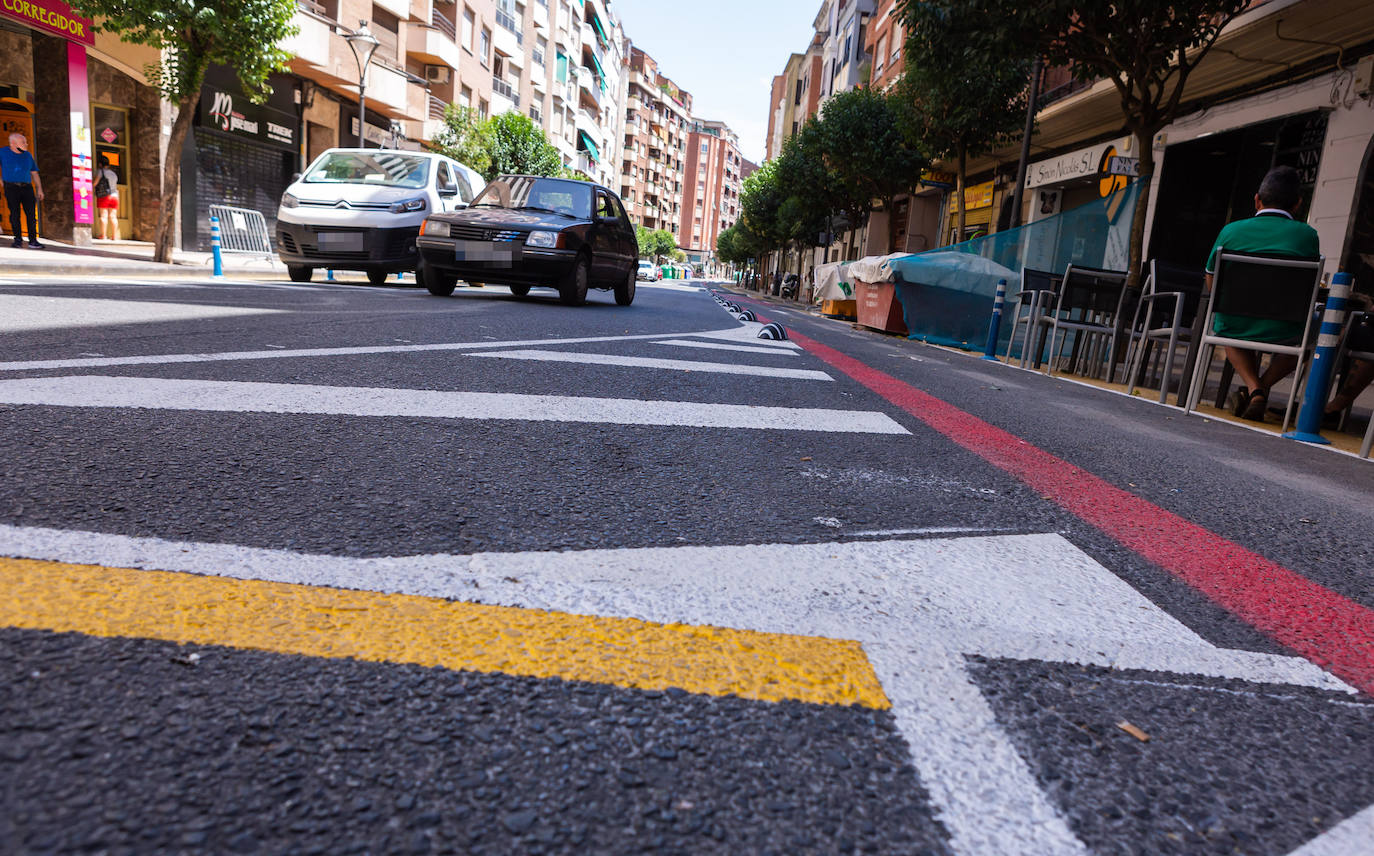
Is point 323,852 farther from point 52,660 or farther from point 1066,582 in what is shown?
point 1066,582

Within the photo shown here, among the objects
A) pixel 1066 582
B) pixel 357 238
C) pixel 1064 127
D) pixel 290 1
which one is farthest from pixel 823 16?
pixel 1066 582

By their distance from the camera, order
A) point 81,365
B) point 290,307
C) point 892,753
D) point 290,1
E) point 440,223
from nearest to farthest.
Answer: point 892,753 → point 81,365 → point 290,307 → point 440,223 → point 290,1

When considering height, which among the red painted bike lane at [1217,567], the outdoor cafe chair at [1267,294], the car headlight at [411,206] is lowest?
the red painted bike lane at [1217,567]

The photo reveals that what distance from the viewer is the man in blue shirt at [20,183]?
13631mm

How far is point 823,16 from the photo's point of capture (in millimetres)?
62531

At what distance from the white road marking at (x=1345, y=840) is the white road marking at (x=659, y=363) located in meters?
4.31

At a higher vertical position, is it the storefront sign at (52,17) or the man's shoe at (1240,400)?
the storefront sign at (52,17)

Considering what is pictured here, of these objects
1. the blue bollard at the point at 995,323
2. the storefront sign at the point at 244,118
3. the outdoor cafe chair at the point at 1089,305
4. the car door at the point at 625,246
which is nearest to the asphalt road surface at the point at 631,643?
the outdoor cafe chair at the point at 1089,305

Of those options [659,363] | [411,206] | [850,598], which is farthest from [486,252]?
[850,598]

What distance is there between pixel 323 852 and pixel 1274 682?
58.8 inches

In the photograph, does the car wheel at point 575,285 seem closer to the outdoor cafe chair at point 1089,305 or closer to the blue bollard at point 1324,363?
the outdoor cafe chair at point 1089,305

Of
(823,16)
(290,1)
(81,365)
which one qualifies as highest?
(823,16)

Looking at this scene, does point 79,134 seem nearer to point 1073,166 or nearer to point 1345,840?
point 1073,166

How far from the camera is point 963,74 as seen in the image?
46.8 feet
